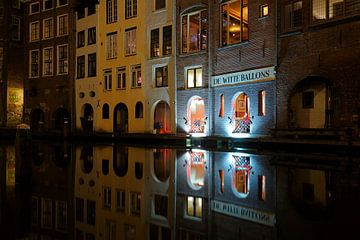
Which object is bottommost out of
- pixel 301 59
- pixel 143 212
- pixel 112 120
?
pixel 143 212

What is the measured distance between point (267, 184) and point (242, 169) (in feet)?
8.13

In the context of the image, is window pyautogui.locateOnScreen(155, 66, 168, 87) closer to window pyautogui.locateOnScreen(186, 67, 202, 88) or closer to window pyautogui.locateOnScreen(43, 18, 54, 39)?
window pyautogui.locateOnScreen(186, 67, 202, 88)

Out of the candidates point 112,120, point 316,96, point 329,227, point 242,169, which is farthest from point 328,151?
point 112,120

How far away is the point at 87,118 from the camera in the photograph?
33688 mm

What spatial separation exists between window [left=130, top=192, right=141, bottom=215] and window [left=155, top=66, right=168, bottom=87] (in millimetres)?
19971

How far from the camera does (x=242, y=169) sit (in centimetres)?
1023

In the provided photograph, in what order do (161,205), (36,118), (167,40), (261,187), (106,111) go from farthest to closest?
1. (36,118)
2. (106,111)
3. (167,40)
4. (261,187)
5. (161,205)

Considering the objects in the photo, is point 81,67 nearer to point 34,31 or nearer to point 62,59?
point 62,59

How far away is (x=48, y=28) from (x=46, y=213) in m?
35.8

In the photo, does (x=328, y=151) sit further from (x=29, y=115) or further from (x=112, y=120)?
(x=29, y=115)

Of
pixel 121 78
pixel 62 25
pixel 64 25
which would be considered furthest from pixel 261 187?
pixel 62 25

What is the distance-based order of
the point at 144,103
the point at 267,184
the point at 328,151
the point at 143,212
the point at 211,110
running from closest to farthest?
the point at 143,212, the point at 267,184, the point at 328,151, the point at 211,110, the point at 144,103

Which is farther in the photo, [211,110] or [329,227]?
[211,110]

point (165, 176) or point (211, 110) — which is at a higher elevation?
point (211, 110)
